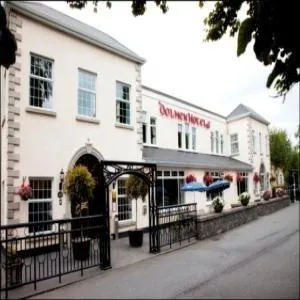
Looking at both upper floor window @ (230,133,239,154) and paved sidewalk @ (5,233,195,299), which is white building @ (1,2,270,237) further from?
upper floor window @ (230,133,239,154)

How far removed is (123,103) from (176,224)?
19.0ft

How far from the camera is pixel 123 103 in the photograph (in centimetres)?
1505

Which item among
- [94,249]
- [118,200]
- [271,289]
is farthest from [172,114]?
[271,289]

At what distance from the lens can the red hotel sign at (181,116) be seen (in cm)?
2058

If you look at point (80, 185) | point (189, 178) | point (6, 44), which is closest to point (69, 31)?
point (80, 185)

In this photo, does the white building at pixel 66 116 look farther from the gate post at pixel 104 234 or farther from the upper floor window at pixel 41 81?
the gate post at pixel 104 234

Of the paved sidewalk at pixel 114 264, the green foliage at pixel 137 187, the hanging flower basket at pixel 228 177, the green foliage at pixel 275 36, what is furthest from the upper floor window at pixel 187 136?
the green foliage at pixel 275 36

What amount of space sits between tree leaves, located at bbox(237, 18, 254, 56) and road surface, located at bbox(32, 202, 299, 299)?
5.51m

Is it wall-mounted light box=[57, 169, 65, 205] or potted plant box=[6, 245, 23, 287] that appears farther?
wall-mounted light box=[57, 169, 65, 205]

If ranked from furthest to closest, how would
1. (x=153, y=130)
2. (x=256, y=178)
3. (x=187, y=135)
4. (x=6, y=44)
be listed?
1. (x=256, y=178)
2. (x=187, y=135)
3. (x=153, y=130)
4. (x=6, y=44)

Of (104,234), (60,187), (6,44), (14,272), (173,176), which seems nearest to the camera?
(6,44)

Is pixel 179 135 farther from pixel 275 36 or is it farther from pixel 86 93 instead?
pixel 275 36

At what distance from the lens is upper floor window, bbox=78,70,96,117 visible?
1310 cm

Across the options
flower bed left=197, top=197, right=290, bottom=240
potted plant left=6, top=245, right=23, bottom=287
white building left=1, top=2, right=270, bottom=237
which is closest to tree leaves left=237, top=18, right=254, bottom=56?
potted plant left=6, top=245, right=23, bottom=287
